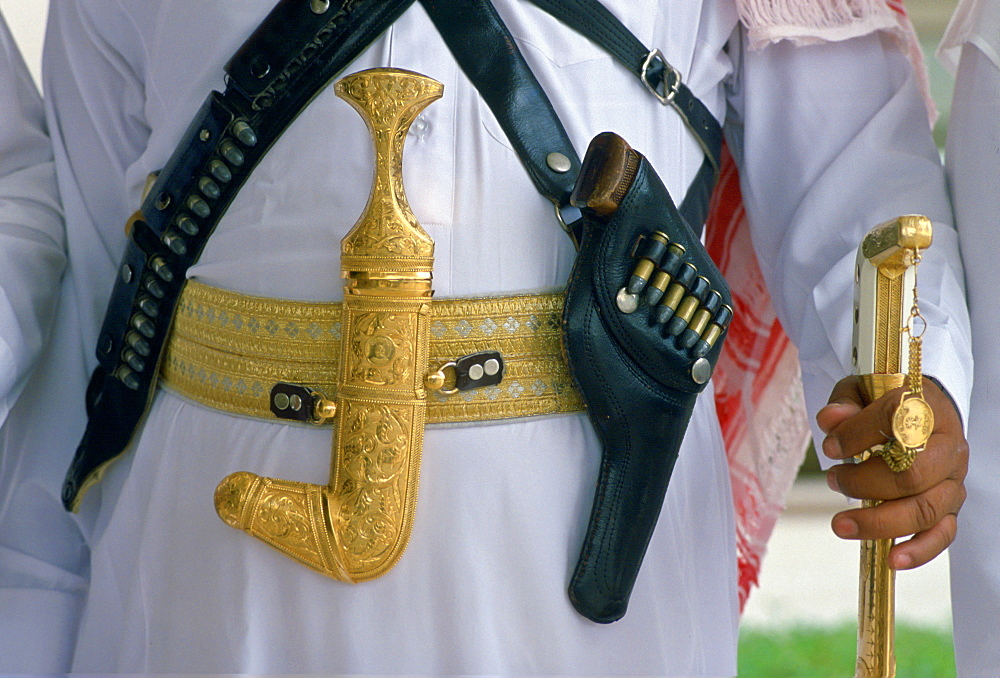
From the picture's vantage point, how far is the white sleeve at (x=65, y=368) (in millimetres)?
930

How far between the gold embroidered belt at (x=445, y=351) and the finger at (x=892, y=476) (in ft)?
0.64

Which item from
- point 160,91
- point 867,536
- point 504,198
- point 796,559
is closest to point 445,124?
point 504,198

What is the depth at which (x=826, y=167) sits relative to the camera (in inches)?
34.7

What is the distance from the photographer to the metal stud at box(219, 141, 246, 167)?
0.77 metres

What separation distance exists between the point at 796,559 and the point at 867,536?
67cm

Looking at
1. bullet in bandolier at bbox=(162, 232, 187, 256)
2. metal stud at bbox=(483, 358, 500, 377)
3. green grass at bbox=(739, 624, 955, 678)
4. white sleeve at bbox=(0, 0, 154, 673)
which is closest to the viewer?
metal stud at bbox=(483, 358, 500, 377)

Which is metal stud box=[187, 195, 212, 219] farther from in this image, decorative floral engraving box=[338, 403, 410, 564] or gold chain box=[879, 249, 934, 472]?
gold chain box=[879, 249, 934, 472]

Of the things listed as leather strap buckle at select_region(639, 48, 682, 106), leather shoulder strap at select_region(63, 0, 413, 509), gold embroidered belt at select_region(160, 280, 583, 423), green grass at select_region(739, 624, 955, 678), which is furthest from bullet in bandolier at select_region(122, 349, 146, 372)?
green grass at select_region(739, 624, 955, 678)

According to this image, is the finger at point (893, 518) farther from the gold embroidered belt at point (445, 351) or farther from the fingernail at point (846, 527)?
the gold embroidered belt at point (445, 351)

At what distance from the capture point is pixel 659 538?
793 mm

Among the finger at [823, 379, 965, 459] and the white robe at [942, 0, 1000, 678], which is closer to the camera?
the finger at [823, 379, 965, 459]

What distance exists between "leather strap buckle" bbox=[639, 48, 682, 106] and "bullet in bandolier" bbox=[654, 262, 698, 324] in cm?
16

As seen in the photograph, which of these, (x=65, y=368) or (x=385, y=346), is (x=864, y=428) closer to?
(x=385, y=346)

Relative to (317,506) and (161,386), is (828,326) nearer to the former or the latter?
(317,506)
